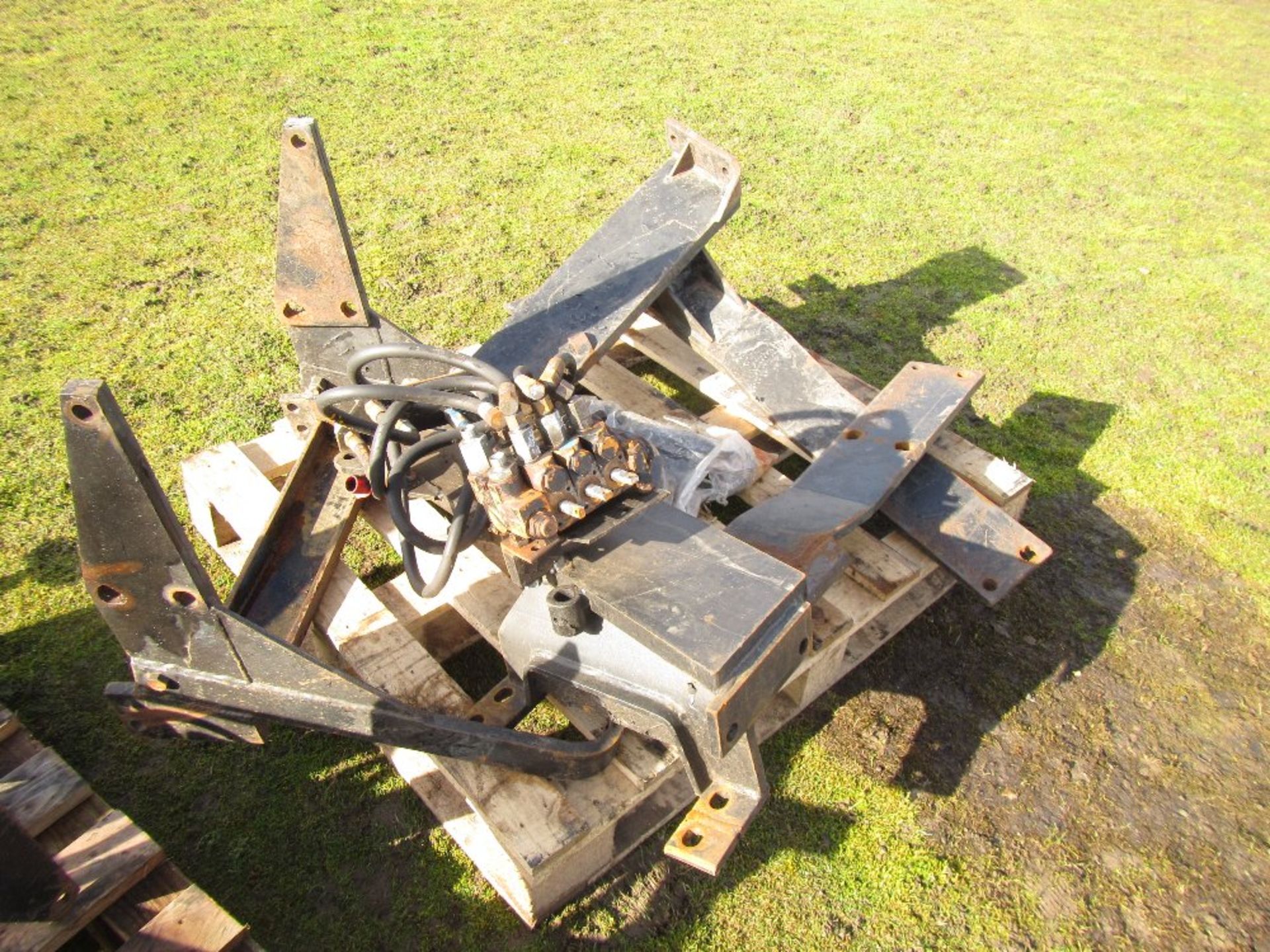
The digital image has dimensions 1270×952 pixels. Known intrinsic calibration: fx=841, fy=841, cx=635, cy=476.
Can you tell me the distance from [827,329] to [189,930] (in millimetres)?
3227

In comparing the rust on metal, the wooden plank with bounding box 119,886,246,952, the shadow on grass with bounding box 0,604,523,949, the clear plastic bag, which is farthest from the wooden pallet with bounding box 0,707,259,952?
the clear plastic bag

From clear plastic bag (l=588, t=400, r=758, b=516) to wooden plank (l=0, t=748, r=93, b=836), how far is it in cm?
154

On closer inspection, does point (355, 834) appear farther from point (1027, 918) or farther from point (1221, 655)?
point (1221, 655)

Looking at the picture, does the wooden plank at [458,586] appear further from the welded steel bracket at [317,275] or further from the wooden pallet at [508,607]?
the welded steel bracket at [317,275]

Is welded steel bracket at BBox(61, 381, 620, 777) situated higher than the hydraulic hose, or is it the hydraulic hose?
the hydraulic hose

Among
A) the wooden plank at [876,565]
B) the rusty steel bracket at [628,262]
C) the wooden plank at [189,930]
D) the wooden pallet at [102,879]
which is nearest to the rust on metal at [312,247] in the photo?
the rusty steel bracket at [628,262]

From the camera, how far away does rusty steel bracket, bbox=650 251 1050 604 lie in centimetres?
247

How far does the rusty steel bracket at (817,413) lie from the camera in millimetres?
2475

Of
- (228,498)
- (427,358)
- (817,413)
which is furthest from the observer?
(817,413)

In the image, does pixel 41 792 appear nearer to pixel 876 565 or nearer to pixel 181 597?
pixel 181 597

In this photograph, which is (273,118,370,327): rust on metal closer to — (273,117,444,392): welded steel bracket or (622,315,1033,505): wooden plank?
(273,117,444,392): welded steel bracket

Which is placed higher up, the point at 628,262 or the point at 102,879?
the point at 628,262

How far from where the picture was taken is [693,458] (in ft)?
8.11

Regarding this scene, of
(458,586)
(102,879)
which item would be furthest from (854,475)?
(102,879)
